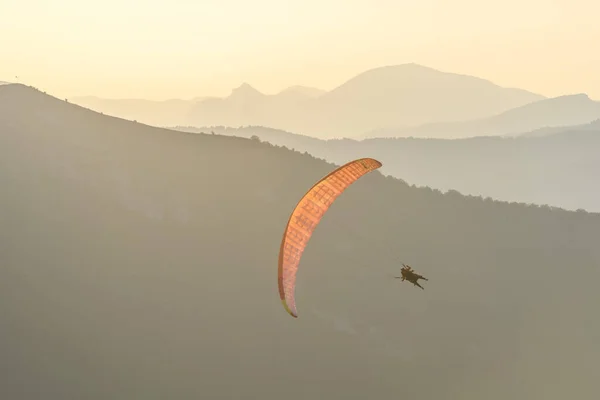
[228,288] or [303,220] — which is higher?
[303,220]

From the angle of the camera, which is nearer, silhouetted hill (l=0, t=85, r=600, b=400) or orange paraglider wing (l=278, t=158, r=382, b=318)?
orange paraglider wing (l=278, t=158, r=382, b=318)

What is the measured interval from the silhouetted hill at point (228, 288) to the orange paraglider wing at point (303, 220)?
1217 inches

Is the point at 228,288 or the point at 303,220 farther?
the point at 228,288

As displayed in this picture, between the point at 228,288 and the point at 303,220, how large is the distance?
40075mm

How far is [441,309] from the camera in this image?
74.1 meters

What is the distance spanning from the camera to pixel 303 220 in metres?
23.6

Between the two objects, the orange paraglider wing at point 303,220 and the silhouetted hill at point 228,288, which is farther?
the silhouetted hill at point 228,288

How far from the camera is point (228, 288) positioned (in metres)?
61.6

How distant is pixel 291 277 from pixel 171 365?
32.6 meters

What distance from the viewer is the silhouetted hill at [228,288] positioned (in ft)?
165

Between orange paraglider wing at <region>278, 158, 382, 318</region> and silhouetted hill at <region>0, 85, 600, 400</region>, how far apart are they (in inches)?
1217

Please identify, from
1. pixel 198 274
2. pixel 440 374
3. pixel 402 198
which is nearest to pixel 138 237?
pixel 198 274

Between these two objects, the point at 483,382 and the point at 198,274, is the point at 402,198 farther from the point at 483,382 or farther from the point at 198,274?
the point at 198,274

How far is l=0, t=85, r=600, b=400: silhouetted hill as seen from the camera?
50.2 m
